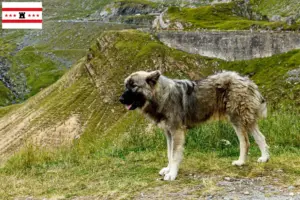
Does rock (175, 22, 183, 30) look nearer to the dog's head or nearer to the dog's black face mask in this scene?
the dog's head

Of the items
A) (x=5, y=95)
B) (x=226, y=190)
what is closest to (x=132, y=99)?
(x=226, y=190)

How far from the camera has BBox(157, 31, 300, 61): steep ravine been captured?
48.4 metres

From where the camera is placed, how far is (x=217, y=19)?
221 ft

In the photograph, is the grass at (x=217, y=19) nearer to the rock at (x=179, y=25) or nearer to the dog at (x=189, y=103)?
the rock at (x=179, y=25)

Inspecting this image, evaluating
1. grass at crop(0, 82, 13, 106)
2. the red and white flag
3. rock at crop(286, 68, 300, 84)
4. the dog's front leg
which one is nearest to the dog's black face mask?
the dog's front leg

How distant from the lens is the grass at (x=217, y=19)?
5741 centimetres

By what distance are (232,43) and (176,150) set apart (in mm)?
43924

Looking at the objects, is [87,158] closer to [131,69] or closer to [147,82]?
[147,82]

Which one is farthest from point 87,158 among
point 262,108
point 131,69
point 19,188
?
point 131,69

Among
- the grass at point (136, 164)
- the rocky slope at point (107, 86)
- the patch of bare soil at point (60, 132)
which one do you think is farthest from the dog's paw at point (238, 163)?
the patch of bare soil at point (60, 132)

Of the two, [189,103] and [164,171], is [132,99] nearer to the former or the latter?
[189,103]

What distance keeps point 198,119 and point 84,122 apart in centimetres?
3643

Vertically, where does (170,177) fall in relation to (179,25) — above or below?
below

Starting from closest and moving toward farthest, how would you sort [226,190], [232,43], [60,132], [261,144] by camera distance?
[226,190], [261,144], [60,132], [232,43]
